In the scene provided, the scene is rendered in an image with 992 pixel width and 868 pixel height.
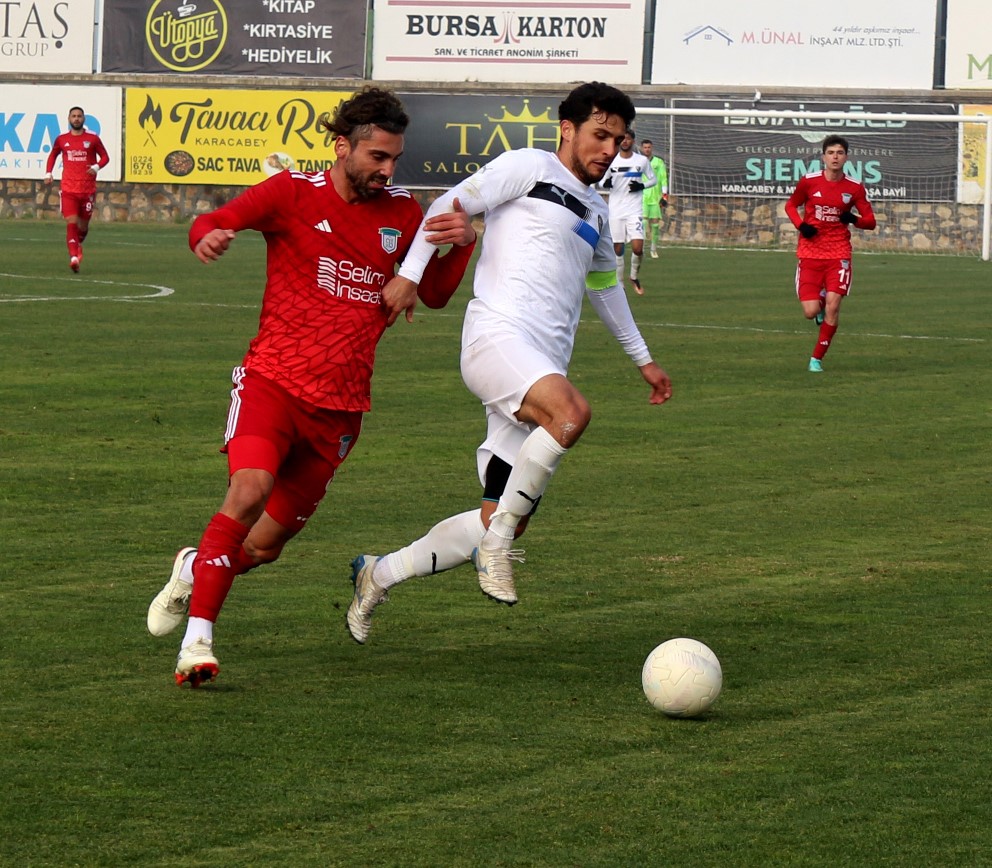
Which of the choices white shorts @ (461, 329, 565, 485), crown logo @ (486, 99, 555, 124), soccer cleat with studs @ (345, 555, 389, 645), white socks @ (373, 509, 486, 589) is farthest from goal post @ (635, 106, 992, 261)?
soccer cleat with studs @ (345, 555, 389, 645)

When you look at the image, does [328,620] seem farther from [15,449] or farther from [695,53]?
[695,53]

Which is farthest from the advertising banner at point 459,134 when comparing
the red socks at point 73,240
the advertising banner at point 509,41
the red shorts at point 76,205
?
the red socks at point 73,240

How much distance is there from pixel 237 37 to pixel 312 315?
1512 inches

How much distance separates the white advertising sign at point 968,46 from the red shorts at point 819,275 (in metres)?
23.9

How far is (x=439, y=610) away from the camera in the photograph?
7.22 metres

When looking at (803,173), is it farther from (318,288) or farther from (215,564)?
(215,564)

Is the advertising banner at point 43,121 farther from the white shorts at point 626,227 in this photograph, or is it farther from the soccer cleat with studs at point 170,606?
the soccer cleat with studs at point 170,606

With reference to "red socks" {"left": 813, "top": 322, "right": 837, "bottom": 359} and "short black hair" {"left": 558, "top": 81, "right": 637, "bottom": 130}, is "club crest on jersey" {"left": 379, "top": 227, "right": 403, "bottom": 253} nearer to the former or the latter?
"short black hair" {"left": 558, "top": 81, "right": 637, "bottom": 130}

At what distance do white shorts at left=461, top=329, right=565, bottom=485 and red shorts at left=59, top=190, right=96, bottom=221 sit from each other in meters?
20.2

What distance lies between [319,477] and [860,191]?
11784 millimetres

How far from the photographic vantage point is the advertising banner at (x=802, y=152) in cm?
3897

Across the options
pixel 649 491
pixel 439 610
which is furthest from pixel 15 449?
pixel 439 610

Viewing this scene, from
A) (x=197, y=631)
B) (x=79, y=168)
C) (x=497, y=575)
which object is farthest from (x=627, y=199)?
(x=197, y=631)

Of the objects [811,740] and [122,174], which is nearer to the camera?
[811,740]
